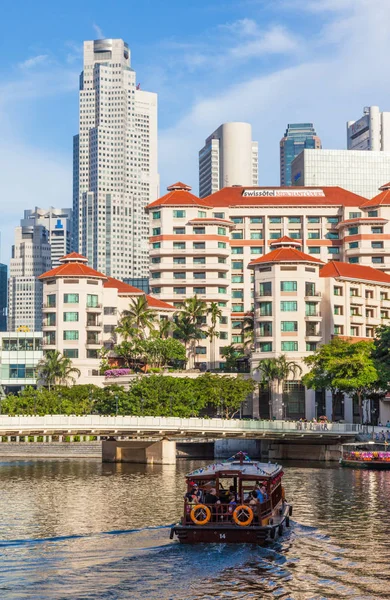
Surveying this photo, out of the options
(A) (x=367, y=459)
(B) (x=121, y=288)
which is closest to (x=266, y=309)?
(B) (x=121, y=288)

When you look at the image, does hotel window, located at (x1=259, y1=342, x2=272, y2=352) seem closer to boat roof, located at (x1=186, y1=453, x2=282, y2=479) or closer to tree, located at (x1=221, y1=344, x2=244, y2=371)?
tree, located at (x1=221, y1=344, x2=244, y2=371)

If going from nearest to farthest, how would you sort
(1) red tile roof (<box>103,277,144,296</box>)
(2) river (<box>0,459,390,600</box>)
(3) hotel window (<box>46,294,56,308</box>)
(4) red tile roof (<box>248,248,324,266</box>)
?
(2) river (<box>0,459,390,600</box>), (4) red tile roof (<box>248,248,324,266</box>), (3) hotel window (<box>46,294,56,308</box>), (1) red tile roof (<box>103,277,144,296</box>)

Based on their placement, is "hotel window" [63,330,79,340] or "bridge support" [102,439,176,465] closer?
"bridge support" [102,439,176,465]

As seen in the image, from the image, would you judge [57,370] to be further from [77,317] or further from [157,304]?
[157,304]

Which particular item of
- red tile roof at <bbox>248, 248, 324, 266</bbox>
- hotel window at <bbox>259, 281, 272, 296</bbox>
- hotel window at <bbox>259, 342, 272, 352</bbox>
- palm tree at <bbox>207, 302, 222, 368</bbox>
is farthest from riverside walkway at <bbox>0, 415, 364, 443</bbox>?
palm tree at <bbox>207, 302, 222, 368</bbox>

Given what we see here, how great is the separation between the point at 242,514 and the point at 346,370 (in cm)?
7362

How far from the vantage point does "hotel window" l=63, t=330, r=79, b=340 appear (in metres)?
155

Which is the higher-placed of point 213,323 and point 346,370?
point 213,323

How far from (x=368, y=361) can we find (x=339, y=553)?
7262 centimetres

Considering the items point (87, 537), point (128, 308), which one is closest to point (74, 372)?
point (128, 308)

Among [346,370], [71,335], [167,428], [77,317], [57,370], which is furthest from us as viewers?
[77,317]

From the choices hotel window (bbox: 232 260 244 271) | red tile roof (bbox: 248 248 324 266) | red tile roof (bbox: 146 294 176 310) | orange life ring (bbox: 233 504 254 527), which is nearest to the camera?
orange life ring (bbox: 233 504 254 527)

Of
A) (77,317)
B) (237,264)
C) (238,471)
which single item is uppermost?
(237,264)

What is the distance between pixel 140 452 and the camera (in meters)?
117
